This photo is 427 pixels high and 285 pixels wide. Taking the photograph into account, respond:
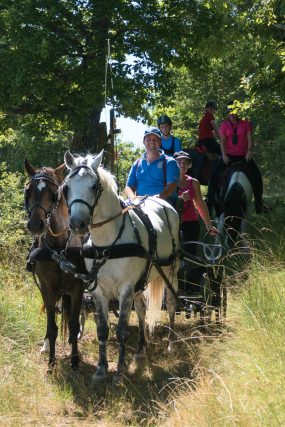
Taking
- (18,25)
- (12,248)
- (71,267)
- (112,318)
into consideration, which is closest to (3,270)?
(12,248)

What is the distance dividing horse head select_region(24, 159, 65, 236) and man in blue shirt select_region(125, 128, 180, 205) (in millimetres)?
1059

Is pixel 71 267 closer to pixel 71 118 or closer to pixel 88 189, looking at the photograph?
pixel 88 189

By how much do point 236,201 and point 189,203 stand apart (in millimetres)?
2771

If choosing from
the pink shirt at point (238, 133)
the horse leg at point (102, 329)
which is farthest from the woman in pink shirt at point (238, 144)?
the horse leg at point (102, 329)

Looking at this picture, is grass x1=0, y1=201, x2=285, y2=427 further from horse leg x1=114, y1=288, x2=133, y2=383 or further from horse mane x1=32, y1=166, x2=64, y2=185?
horse mane x1=32, y1=166, x2=64, y2=185

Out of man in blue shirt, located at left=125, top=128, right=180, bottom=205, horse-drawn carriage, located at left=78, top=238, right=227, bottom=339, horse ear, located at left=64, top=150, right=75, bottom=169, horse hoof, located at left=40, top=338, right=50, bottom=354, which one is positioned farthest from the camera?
man in blue shirt, located at left=125, top=128, right=180, bottom=205

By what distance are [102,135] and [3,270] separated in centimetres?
487

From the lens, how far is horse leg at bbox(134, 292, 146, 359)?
7.53 m

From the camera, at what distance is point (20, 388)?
234 inches

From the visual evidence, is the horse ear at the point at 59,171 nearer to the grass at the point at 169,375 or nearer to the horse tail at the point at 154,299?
the horse tail at the point at 154,299

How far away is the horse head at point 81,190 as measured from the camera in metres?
5.65

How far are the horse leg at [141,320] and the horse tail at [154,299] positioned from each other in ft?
0.23

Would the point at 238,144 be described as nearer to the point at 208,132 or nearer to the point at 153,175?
the point at 208,132

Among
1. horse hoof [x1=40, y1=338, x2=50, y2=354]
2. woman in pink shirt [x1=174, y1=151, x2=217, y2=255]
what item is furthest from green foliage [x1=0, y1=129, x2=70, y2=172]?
horse hoof [x1=40, y1=338, x2=50, y2=354]
